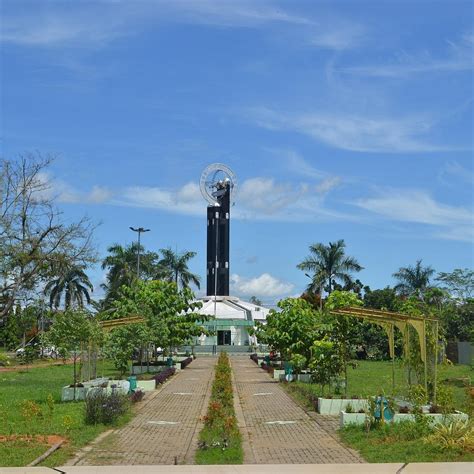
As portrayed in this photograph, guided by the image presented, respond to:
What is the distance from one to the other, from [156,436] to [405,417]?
17.4ft

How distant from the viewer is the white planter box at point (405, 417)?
49.1ft

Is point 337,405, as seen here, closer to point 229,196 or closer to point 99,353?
Result: point 99,353

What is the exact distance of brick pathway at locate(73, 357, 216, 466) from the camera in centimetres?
1246

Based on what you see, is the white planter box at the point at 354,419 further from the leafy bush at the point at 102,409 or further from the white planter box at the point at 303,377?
the white planter box at the point at 303,377

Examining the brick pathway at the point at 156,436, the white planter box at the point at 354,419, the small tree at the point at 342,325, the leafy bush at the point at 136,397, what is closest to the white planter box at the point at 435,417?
the white planter box at the point at 354,419

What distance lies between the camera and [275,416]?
765 inches

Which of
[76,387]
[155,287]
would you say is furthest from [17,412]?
[155,287]

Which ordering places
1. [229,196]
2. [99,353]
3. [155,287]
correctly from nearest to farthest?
[99,353], [155,287], [229,196]

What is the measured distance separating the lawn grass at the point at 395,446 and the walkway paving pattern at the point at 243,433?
0.31 m

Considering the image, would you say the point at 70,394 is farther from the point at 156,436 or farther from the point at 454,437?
the point at 454,437

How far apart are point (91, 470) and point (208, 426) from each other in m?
3.40

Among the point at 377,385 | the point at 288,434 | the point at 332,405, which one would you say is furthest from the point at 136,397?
the point at 377,385

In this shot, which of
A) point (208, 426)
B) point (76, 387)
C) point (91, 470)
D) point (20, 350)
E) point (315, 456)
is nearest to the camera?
point (91, 470)

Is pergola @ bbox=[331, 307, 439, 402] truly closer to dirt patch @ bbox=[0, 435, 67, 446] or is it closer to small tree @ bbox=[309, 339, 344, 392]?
small tree @ bbox=[309, 339, 344, 392]
